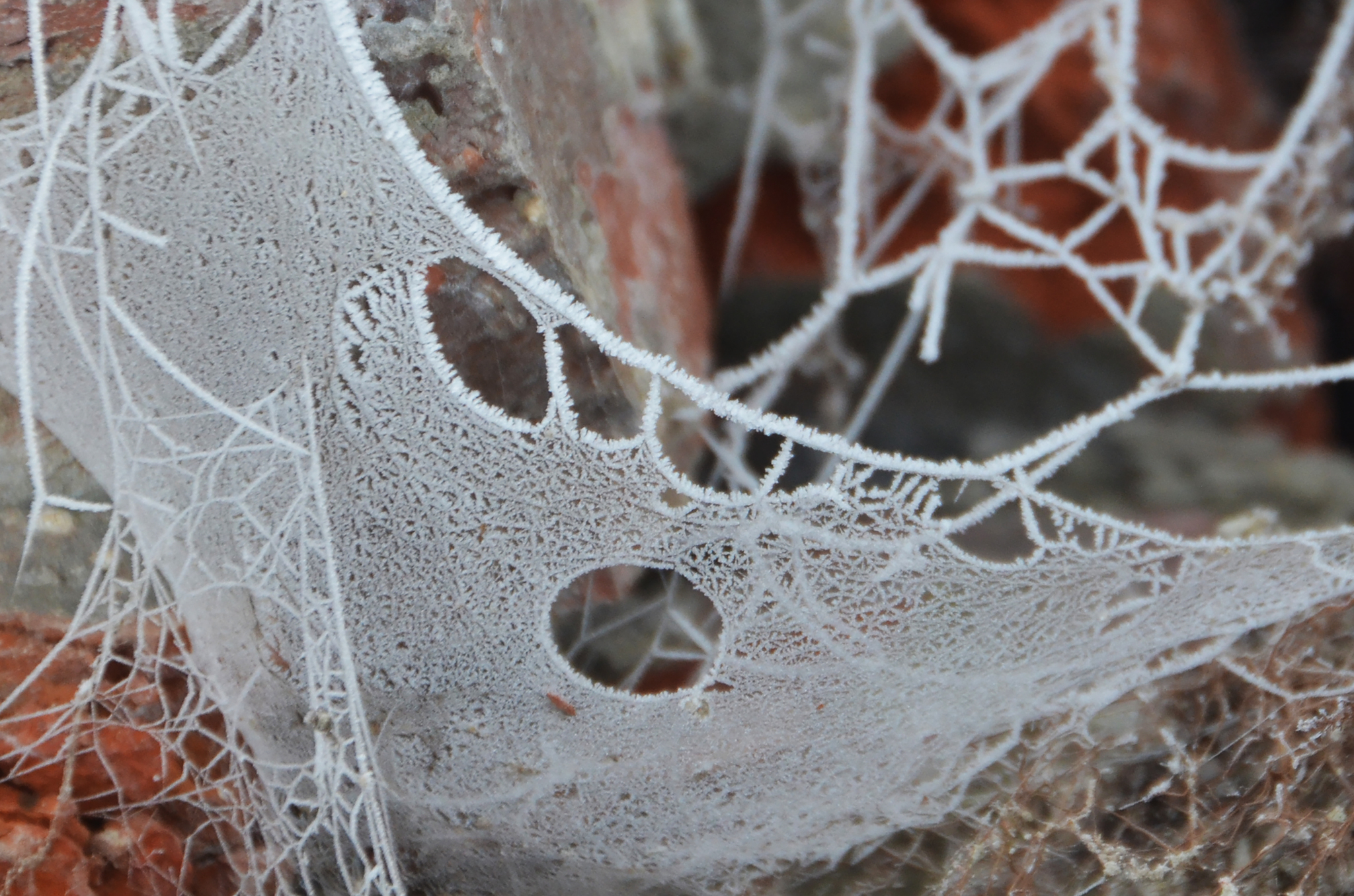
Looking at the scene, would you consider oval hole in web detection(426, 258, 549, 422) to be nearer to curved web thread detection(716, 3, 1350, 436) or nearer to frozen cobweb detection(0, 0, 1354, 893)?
frozen cobweb detection(0, 0, 1354, 893)

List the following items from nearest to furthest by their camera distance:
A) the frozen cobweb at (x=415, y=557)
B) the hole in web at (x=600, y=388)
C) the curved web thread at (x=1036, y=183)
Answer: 1. the frozen cobweb at (x=415, y=557)
2. the hole in web at (x=600, y=388)
3. the curved web thread at (x=1036, y=183)

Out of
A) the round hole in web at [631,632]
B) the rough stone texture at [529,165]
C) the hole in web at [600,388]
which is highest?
the rough stone texture at [529,165]

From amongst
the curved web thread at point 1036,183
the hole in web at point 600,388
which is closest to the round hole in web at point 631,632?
the hole in web at point 600,388

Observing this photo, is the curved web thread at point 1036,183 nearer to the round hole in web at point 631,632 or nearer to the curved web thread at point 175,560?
the round hole in web at point 631,632

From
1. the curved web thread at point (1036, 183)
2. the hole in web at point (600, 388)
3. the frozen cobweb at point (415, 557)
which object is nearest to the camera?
the frozen cobweb at point (415, 557)

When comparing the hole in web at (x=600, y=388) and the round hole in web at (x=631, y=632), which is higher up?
the hole in web at (x=600, y=388)

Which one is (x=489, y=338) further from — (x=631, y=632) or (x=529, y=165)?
(x=631, y=632)
